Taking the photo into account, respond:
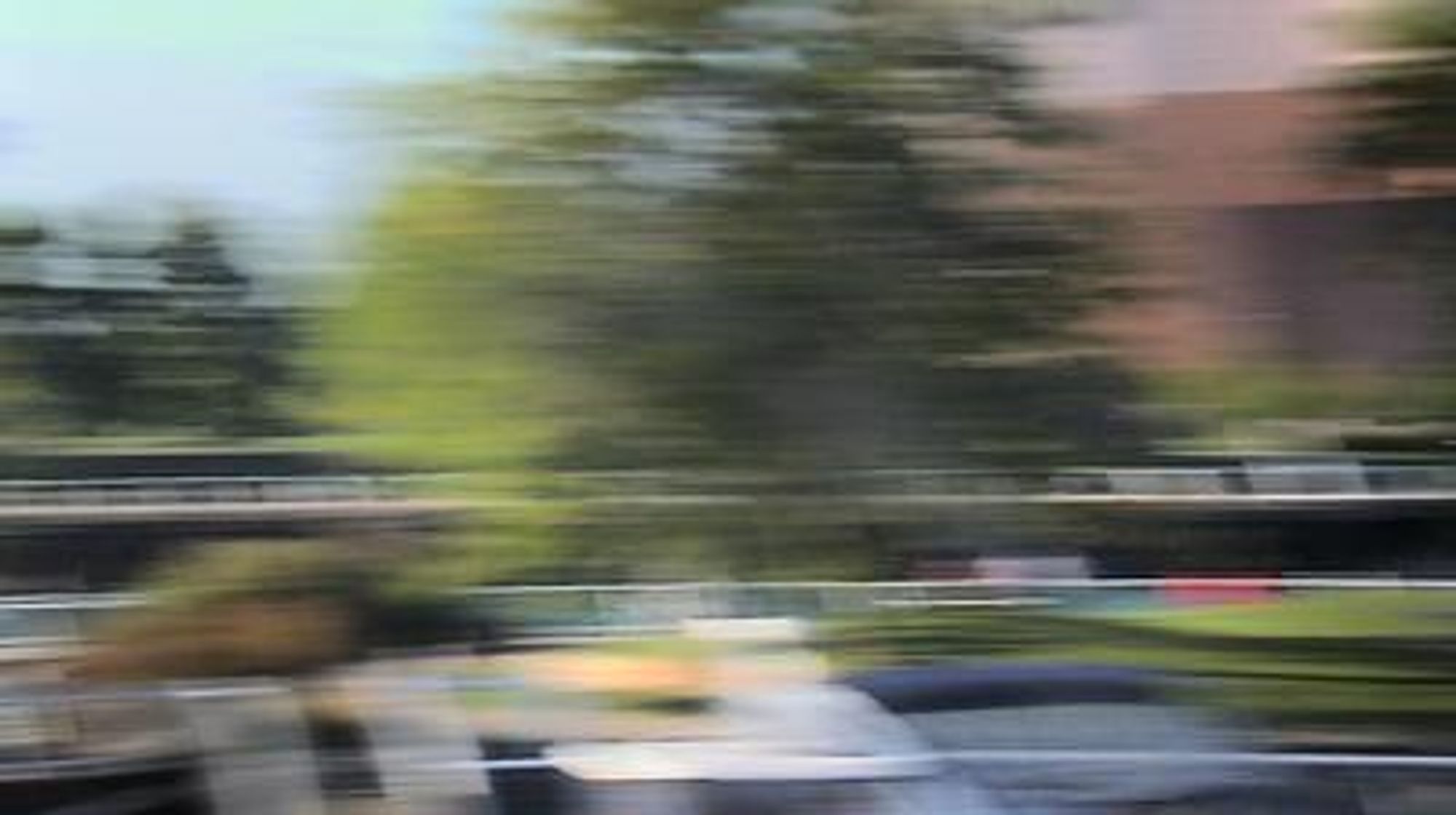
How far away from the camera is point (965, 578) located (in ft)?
9.43

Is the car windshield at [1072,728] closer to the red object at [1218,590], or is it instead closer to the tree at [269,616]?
the red object at [1218,590]

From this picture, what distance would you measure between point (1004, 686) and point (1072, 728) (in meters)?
0.12

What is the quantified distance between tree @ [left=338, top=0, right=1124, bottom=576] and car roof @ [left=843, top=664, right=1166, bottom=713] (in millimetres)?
273

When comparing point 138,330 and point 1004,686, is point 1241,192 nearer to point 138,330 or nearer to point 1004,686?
point 1004,686

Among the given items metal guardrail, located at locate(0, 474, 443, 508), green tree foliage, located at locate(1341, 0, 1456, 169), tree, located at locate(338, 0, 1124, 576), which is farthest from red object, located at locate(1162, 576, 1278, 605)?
metal guardrail, located at locate(0, 474, 443, 508)

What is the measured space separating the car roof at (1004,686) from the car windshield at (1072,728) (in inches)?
0.5

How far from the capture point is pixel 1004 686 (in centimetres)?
275

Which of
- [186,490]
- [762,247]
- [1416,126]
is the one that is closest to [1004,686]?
[762,247]

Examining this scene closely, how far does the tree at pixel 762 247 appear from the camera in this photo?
2641 mm

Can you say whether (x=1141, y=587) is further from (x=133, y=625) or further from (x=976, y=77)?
(x=133, y=625)

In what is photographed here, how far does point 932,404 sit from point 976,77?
0.41 m

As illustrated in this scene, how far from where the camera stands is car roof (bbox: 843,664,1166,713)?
2717 mm

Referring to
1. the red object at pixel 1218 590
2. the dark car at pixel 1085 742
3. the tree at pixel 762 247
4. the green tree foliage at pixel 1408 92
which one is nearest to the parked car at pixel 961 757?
the dark car at pixel 1085 742

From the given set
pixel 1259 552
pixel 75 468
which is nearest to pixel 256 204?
pixel 75 468
